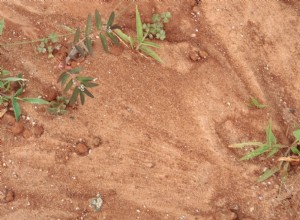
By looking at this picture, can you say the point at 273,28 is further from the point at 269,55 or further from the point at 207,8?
the point at 207,8

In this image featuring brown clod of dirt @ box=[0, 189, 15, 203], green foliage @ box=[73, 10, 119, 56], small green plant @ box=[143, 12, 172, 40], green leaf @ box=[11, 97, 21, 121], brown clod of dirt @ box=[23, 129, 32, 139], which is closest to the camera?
green foliage @ box=[73, 10, 119, 56]

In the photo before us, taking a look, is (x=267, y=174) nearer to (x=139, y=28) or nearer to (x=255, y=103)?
(x=255, y=103)

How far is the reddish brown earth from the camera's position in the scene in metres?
3.03

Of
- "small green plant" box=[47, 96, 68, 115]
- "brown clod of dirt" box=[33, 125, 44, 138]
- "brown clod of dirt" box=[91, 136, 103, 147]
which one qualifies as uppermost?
"small green plant" box=[47, 96, 68, 115]

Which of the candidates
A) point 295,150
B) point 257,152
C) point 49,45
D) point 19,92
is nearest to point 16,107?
point 19,92

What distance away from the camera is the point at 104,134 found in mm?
3115

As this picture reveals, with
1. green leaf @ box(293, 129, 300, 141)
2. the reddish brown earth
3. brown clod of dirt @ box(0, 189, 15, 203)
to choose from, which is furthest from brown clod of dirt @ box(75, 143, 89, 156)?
green leaf @ box(293, 129, 300, 141)

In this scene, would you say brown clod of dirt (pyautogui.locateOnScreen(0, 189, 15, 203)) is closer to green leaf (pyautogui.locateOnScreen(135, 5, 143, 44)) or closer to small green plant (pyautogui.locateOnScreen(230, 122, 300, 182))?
green leaf (pyautogui.locateOnScreen(135, 5, 143, 44))

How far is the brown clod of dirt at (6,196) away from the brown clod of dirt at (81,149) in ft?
1.52

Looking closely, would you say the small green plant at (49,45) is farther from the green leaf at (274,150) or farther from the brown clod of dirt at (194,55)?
the green leaf at (274,150)

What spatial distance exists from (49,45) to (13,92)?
1.30 ft

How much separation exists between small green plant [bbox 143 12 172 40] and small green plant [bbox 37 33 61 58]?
0.60m

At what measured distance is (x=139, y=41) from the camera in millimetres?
3223

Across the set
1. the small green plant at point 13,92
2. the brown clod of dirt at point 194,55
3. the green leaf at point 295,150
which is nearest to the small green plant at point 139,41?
the brown clod of dirt at point 194,55
